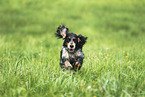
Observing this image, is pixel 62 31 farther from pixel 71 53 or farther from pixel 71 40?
pixel 71 53

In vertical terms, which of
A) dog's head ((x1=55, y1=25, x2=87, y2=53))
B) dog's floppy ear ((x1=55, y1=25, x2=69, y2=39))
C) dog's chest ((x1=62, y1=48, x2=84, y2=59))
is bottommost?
dog's chest ((x1=62, y1=48, x2=84, y2=59))

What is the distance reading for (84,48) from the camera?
5.45 meters

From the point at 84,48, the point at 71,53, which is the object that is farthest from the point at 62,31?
the point at 84,48

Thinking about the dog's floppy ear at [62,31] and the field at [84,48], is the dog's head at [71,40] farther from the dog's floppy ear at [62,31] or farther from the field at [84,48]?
the field at [84,48]

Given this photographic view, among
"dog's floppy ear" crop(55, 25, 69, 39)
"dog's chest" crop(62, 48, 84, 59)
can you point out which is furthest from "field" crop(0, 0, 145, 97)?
"dog's floppy ear" crop(55, 25, 69, 39)

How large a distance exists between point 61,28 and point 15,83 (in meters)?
1.35

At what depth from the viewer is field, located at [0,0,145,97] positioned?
2.93m

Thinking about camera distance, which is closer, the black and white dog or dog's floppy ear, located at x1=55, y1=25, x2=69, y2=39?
the black and white dog

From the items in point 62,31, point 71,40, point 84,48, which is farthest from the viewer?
point 84,48

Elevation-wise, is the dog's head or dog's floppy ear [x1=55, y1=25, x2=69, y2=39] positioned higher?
dog's floppy ear [x1=55, y1=25, x2=69, y2=39]

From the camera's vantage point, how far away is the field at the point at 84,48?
9.61ft

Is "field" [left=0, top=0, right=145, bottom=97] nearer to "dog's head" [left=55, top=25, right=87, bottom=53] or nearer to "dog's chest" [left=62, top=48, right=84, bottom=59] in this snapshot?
"dog's chest" [left=62, top=48, right=84, bottom=59]

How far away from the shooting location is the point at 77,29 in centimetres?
866

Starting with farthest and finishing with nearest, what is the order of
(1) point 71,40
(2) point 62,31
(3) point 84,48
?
1. (3) point 84,48
2. (2) point 62,31
3. (1) point 71,40
